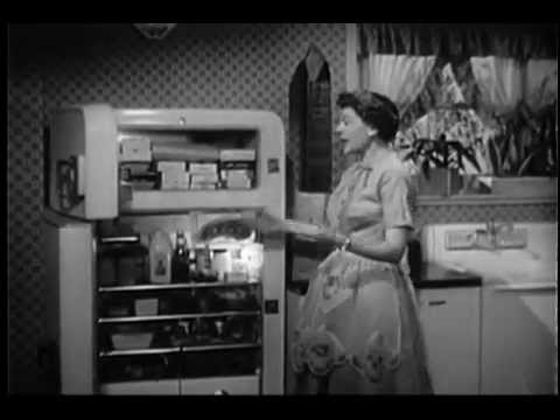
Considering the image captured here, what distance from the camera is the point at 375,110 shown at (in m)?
3.06

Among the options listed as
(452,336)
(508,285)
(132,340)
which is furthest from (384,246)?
(132,340)

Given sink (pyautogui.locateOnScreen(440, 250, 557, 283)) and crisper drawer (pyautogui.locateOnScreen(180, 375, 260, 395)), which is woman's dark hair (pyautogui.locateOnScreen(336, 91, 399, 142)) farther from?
crisper drawer (pyautogui.locateOnScreen(180, 375, 260, 395))

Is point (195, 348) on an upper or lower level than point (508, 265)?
lower

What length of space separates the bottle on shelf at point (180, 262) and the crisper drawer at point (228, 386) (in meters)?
0.36

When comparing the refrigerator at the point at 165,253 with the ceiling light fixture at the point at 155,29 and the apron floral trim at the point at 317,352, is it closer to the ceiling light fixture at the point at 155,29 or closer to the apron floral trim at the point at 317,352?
the apron floral trim at the point at 317,352

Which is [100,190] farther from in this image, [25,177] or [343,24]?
[343,24]

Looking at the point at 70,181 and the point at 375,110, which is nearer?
the point at 70,181

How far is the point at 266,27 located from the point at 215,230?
2.32 ft

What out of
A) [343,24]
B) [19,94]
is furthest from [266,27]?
[19,94]

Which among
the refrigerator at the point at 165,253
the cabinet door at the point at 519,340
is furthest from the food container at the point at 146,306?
the cabinet door at the point at 519,340

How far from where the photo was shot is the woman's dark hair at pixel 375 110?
3.02 m

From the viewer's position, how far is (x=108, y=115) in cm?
276

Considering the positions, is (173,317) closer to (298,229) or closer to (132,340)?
(132,340)

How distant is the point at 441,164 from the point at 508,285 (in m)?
0.51
